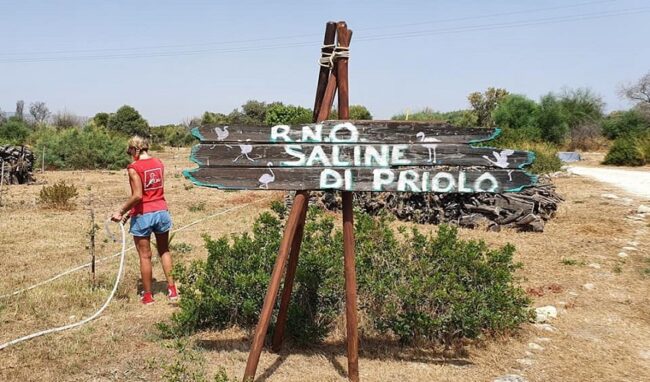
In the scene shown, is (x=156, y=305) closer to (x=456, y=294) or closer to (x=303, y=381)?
(x=303, y=381)

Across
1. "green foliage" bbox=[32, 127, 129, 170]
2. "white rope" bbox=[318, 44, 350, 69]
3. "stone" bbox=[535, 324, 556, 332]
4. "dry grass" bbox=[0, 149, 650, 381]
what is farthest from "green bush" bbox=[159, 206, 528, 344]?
"green foliage" bbox=[32, 127, 129, 170]

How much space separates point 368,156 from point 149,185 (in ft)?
8.52

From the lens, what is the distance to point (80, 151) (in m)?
21.9

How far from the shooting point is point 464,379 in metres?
3.77

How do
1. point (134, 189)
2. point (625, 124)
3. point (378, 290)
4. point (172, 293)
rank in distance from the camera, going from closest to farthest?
point (378, 290)
point (134, 189)
point (172, 293)
point (625, 124)

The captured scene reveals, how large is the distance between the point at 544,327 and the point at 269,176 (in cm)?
303

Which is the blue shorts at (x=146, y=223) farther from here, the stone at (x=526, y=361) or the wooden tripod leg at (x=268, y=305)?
the stone at (x=526, y=361)

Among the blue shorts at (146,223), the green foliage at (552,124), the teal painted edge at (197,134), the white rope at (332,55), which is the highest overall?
the green foliage at (552,124)

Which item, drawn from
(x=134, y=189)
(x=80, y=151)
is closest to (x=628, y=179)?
(x=134, y=189)

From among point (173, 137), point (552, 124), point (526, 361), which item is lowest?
point (526, 361)

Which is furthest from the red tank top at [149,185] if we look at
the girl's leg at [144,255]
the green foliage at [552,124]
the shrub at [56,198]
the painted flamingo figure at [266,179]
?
the green foliage at [552,124]

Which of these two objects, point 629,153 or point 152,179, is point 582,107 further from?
point 152,179

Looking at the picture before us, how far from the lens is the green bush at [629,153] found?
2248 centimetres

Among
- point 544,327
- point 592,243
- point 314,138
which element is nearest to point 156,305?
point 314,138
